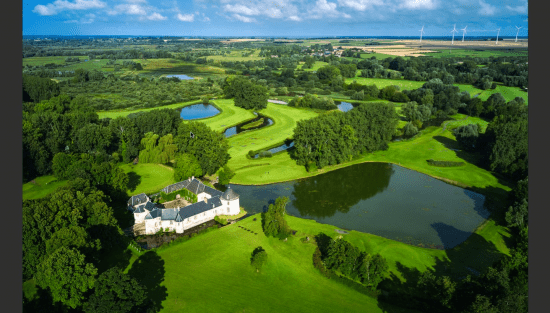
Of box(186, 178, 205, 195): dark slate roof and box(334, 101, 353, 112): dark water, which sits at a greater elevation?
box(334, 101, 353, 112): dark water

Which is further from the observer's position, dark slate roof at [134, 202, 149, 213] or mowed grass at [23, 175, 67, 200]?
mowed grass at [23, 175, 67, 200]

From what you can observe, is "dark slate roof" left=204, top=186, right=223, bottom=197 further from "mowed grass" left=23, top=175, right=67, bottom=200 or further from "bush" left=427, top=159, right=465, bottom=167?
"bush" left=427, top=159, right=465, bottom=167

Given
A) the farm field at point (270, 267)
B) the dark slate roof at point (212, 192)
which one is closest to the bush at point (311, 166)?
the farm field at point (270, 267)

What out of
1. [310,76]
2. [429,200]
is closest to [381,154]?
[429,200]

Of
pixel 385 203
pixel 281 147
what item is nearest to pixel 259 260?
pixel 385 203

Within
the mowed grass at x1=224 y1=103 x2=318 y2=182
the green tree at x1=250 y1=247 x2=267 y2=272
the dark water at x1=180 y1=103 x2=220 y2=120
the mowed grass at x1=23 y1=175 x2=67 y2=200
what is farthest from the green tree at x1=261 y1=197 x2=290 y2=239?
the dark water at x1=180 y1=103 x2=220 y2=120

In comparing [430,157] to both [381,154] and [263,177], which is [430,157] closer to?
[381,154]

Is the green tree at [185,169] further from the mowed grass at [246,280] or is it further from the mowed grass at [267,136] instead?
the mowed grass at [246,280]
